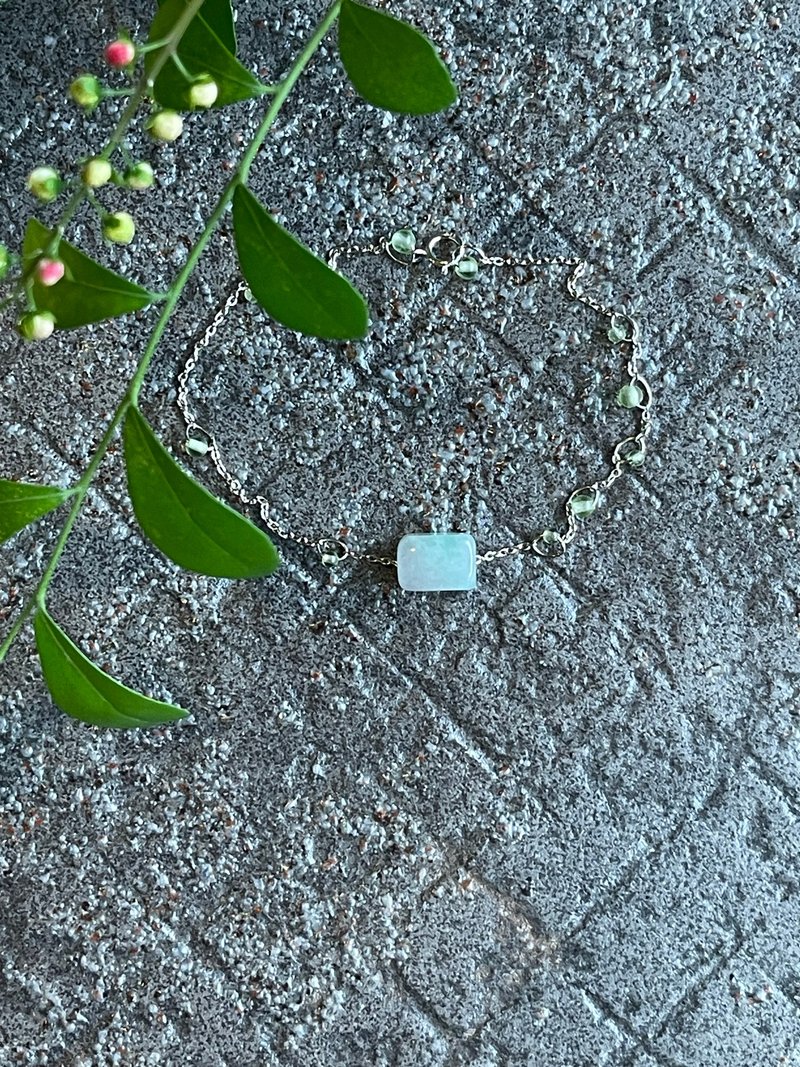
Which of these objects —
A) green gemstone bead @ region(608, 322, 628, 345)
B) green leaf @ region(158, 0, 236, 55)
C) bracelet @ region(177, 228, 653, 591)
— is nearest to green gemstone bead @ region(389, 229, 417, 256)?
bracelet @ region(177, 228, 653, 591)

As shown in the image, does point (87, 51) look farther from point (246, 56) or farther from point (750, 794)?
point (750, 794)

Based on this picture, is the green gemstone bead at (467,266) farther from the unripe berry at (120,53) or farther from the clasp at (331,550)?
the unripe berry at (120,53)

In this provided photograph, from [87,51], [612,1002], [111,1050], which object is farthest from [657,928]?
[87,51]

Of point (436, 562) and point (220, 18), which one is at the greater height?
point (220, 18)

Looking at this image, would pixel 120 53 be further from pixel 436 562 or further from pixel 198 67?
pixel 436 562

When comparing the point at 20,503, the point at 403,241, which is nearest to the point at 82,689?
the point at 20,503

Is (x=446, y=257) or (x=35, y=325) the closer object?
(x=35, y=325)

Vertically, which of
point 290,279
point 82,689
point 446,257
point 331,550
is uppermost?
point 290,279
